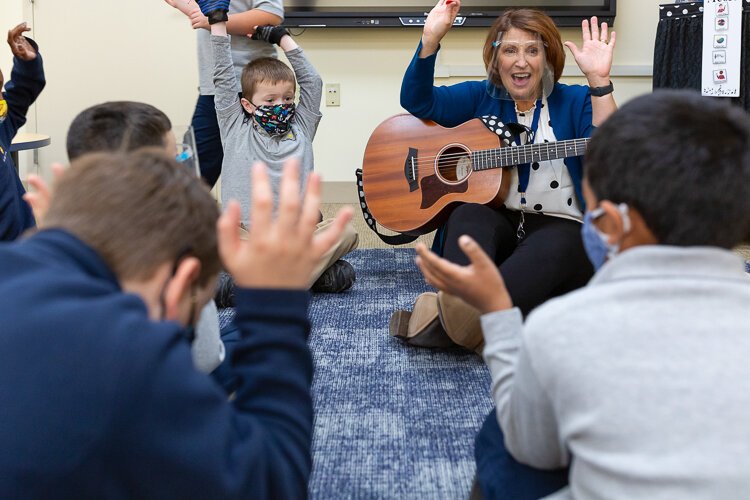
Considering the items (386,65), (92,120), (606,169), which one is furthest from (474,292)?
(386,65)

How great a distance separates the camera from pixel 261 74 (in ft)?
7.68

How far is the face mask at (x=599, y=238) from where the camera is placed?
0.80 meters

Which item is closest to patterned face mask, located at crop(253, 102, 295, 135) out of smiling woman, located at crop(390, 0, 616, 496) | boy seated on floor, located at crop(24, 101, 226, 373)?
smiling woman, located at crop(390, 0, 616, 496)

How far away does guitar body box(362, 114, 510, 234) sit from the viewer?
6.88 feet

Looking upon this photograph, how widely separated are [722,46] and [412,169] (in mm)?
1433

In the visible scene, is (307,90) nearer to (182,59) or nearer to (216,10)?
(216,10)

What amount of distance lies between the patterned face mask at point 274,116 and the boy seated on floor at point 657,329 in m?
1.63

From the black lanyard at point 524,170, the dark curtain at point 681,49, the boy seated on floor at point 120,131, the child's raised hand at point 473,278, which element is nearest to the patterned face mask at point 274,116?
the black lanyard at point 524,170

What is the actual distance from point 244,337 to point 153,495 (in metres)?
0.16

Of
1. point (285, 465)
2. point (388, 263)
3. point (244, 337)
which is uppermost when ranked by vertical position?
point (244, 337)

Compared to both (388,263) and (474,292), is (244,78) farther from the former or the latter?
(474,292)

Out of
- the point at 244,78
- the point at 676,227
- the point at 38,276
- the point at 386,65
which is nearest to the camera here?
the point at 38,276

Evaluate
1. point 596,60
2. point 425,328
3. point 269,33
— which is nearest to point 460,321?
point 425,328

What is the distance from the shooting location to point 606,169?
0.80 metres
